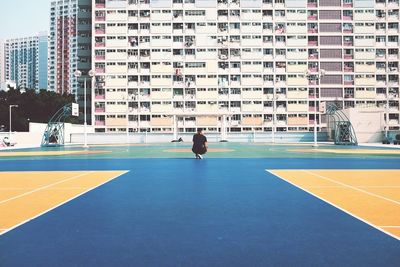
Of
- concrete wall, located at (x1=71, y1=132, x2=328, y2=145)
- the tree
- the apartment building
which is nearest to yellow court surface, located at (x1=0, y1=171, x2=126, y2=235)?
concrete wall, located at (x1=71, y1=132, x2=328, y2=145)

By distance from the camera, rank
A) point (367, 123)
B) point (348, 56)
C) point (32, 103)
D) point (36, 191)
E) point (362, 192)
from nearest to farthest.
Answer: point (362, 192) → point (36, 191) → point (367, 123) → point (348, 56) → point (32, 103)

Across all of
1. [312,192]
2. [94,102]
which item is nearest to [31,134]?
[94,102]

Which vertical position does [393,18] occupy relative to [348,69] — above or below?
above

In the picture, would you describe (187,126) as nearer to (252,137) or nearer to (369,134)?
(252,137)

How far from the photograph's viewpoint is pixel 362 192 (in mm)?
10688

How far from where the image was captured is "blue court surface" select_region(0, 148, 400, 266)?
4.99m

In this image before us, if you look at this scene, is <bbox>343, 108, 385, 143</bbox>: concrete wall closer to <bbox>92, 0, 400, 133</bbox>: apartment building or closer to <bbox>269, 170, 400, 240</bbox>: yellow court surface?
<bbox>92, 0, 400, 133</bbox>: apartment building

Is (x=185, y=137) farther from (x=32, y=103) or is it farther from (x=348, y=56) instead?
(x=32, y=103)

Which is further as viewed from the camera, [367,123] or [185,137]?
[185,137]

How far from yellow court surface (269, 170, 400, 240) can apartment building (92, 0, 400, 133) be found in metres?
69.2

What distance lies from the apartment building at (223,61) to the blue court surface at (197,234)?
7496cm

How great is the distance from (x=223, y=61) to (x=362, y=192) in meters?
76.2

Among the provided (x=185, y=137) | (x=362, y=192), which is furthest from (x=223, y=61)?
(x=362, y=192)

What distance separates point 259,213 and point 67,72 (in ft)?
622
